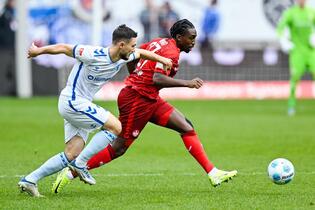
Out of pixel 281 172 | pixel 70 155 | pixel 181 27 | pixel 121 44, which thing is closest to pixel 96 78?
pixel 121 44

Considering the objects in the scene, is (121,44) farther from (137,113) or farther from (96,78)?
(137,113)

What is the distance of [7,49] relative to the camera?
3169cm

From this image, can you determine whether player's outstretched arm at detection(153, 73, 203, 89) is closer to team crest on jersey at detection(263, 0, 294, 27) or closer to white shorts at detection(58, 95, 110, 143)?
white shorts at detection(58, 95, 110, 143)

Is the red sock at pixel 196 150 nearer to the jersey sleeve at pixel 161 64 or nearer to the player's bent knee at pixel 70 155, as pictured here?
the jersey sleeve at pixel 161 64

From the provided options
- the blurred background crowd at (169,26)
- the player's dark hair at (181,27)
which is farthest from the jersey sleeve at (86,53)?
the blurred background crowd at (169,26)

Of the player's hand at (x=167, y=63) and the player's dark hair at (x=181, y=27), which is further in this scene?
the player's dark hair at (x=181, y=27)

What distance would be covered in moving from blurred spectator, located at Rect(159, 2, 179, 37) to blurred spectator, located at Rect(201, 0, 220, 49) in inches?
40.6

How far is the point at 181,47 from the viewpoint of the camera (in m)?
10.9

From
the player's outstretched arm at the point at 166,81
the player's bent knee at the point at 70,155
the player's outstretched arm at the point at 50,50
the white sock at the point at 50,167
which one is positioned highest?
the player's outstretched arm at the point at 50,50

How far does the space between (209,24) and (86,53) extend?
22.8 meters

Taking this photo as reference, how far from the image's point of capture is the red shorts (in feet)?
35.5

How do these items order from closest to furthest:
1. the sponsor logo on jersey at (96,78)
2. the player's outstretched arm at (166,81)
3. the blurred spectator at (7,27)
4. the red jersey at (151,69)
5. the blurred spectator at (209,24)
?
1. the sponsor logo on jersey at (96,78)
2. the player's outstretched arm at (166,81)
3. the red jersey at (151,69)
4. the blurred spectator at (7,27)
5. the blurred spectator at (209,24)

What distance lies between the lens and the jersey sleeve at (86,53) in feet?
31.9

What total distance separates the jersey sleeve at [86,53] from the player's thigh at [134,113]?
1.16m
